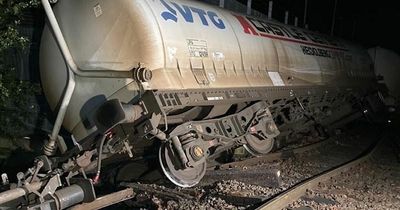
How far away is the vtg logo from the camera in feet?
17.4

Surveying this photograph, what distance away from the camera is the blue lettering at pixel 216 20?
628 cm

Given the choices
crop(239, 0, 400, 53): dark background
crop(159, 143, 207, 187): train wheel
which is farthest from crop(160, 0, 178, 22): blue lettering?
crop(239, 0, 400, 53): dark background

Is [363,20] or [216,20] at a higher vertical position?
[363,20]

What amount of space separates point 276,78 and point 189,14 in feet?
8.12

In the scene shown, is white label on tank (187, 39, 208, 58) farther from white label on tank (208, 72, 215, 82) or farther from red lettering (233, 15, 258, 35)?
red lettering (233, 15, 258, 35)

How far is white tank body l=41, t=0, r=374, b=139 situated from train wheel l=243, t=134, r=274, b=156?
97 centimetres

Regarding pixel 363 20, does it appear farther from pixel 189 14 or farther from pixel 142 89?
pixel 142 89

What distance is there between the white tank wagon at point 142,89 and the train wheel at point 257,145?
0.04 metres

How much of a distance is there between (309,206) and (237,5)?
18.7 feet

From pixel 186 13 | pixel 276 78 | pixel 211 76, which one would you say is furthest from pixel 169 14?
pixel 276 78

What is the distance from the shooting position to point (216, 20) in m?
6.37

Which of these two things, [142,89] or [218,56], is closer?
[142,89]

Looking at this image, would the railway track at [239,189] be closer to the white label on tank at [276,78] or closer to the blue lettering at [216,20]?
the white label on tank at [276,78]

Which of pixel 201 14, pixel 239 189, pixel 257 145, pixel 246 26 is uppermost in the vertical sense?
pixel 201 14
